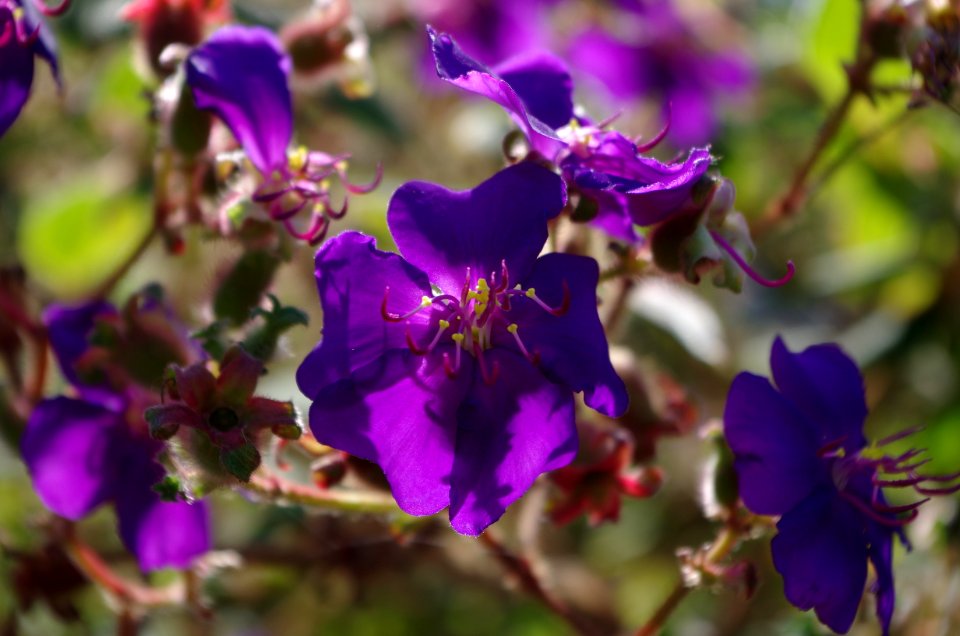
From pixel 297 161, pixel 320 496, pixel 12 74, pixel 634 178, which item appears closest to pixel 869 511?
pixel 634 178

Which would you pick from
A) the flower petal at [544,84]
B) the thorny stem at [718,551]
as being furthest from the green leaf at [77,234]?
the thorny stem at [718,551]

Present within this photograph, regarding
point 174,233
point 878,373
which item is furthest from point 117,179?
point 878,373

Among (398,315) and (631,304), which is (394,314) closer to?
(398,315)

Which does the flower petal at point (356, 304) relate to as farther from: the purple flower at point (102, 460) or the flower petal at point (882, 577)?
the flower petal at point (882, 577)

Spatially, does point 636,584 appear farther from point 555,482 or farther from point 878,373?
point 555,482

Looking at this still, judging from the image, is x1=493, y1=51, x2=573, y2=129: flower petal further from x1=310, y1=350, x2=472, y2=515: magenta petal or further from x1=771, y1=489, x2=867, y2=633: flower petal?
x1=771, y1=489, x2=867, y2=633: flower petal

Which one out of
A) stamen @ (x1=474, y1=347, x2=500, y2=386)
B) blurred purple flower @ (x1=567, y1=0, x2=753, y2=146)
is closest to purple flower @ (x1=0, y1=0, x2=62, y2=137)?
stamen @ (x1=474, y1=347, x2=500, y2=386)

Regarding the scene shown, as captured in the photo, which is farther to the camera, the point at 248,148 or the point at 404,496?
the point at 248,148
